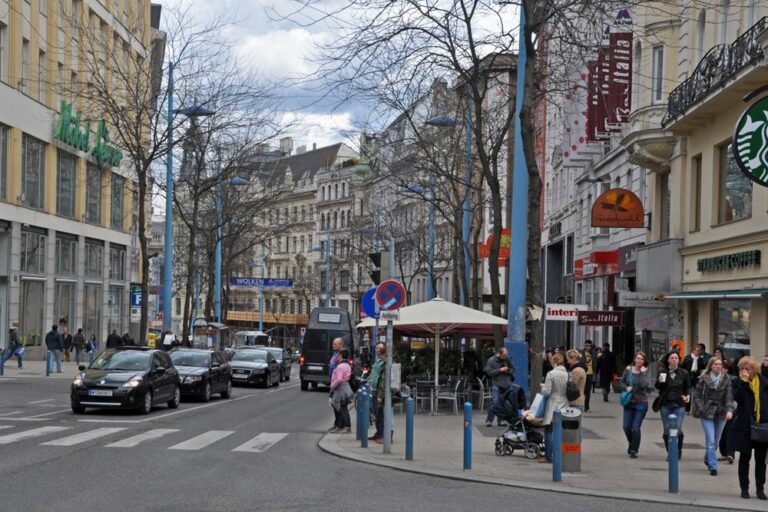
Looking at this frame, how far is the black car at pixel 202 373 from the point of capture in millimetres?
30375

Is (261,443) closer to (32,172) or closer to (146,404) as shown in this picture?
(146,404)

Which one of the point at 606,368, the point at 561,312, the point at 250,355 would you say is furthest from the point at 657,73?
the point at 250,355

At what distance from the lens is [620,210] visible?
3484 cm

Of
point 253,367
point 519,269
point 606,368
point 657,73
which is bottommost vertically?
point 253,367

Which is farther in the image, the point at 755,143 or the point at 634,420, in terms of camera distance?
the point at 634,420

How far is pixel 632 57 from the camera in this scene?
34.6 meters

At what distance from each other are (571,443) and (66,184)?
→ 3957 cm

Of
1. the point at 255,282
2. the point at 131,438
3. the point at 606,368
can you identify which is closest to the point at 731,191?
the point at 606,368

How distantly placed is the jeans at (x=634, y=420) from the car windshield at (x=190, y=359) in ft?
53.4

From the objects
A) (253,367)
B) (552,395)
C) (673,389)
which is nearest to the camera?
(552,395)

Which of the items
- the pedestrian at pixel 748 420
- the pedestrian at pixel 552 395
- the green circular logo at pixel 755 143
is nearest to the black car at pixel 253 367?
the pedestrian at pixel 552 395

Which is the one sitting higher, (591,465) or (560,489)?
(560,489)

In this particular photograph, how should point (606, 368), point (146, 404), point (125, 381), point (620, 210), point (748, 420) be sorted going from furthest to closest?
1. point (620, 210)
2. point (606, 368)
3. point (146, 404)
4. point (125, 381)
5. point (748, 420)

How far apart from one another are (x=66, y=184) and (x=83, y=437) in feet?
113
